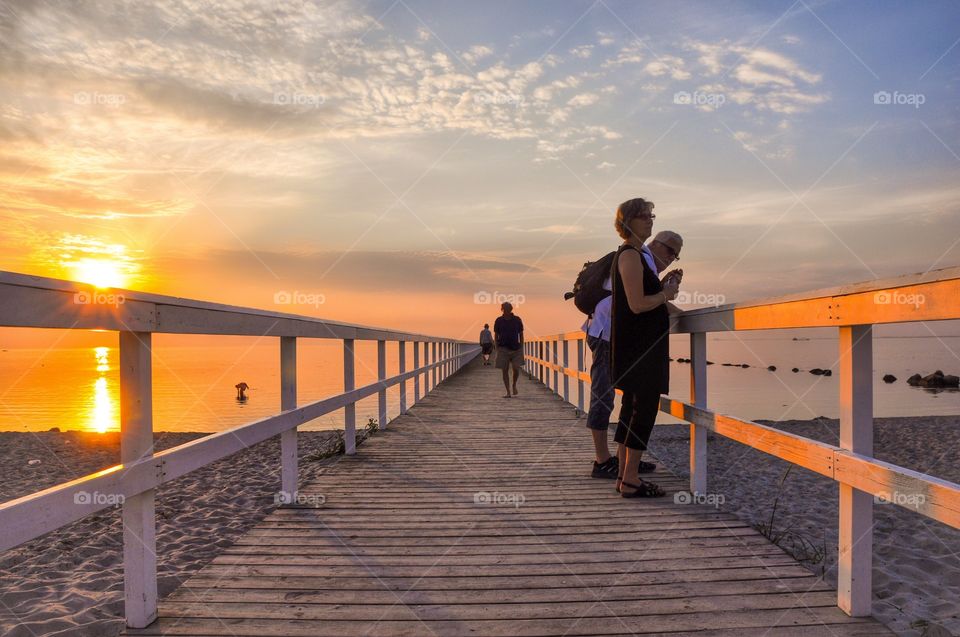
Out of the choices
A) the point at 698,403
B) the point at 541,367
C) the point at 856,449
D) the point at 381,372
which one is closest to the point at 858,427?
the point at 856,449

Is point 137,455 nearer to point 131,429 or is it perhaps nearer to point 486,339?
point 131,429

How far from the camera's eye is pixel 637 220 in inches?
160

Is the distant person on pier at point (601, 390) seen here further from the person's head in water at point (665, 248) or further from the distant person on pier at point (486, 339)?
the distant person on pier at point (486, 339)

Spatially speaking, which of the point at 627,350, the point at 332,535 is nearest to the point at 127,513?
the point at 332,535

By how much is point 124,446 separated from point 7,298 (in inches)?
32.5

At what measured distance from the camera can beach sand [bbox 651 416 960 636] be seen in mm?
3365

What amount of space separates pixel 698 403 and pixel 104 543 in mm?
4579

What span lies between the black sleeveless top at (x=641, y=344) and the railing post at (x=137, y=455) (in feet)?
8.76

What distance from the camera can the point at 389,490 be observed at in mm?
4742

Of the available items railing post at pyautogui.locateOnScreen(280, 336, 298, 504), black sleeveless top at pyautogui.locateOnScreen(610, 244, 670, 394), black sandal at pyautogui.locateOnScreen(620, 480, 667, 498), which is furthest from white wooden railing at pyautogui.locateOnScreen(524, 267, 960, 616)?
railing post at pyautogui.locateOnScreen(280, 336, 298, 504)

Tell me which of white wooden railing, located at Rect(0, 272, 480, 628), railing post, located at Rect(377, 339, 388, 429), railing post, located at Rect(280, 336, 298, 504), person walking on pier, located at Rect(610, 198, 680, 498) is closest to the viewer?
white wooden railing, located at Rect(0, 272, 480, 628)

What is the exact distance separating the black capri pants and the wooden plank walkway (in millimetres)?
444

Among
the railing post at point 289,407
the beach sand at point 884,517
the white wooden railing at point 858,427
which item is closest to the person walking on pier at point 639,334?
the white wooden railing at point 858,427

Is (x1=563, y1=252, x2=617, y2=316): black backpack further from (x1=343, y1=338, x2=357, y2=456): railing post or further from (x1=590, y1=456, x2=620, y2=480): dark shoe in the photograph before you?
(x1=343, y1=338, x2=357, y2=456): railing post
